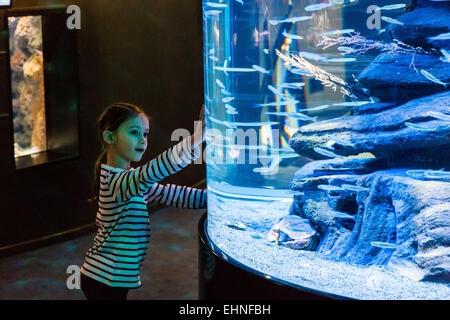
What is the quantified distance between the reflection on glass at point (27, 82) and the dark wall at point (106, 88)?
19cm

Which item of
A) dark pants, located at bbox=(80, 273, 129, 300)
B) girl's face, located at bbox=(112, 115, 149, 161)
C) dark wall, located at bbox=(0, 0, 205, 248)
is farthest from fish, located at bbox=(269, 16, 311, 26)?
dark wall, located at bbox=(0, 0, 205, 248)

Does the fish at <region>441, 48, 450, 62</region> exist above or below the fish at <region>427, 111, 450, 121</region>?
above

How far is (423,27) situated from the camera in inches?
70.9

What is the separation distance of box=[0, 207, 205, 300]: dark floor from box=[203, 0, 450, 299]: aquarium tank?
1964 mm

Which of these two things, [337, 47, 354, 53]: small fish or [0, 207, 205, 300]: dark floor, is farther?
[0, 207, 205, 300]: dark floor

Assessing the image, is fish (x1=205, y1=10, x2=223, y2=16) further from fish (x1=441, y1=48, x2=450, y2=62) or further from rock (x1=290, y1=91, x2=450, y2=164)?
fish (x1=441, y1=48, x2=450, y2=62)

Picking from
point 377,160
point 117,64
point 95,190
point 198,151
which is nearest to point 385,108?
point 377,160

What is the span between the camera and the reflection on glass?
454 centimetres

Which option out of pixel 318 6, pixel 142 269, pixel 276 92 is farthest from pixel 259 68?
pixel 142 269

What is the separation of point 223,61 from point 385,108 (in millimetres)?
527

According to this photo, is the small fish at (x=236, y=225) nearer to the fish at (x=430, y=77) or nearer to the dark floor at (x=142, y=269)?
the fish at (x=430, y=77)

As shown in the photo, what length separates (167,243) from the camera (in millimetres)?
4809

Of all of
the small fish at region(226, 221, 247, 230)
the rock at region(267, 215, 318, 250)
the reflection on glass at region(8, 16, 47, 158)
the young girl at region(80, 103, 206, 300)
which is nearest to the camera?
the rock at region(267, 215, 318, 250)

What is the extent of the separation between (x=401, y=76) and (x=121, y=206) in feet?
3.58
